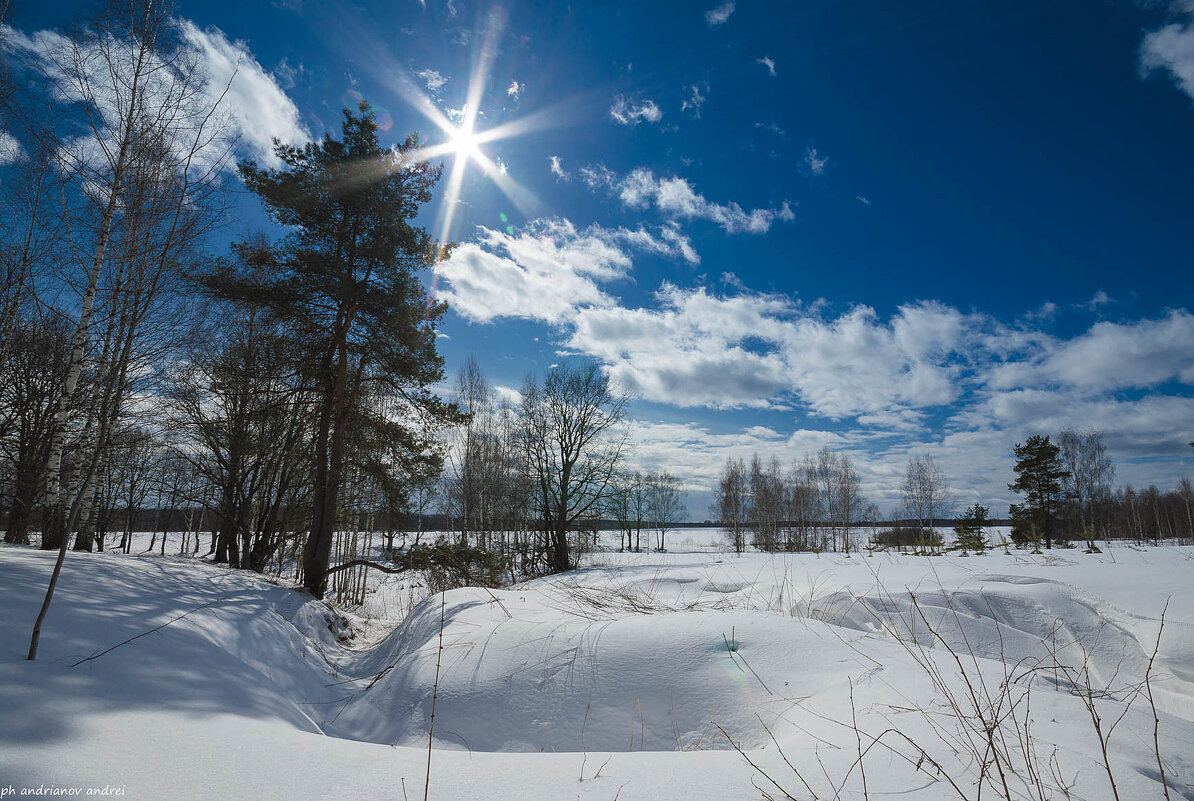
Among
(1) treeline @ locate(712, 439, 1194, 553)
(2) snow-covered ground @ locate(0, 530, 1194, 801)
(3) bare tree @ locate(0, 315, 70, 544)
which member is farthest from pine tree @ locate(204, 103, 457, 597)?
(1) treeline @ locate(712, 439, 1194, 553)

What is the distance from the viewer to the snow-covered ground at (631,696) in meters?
1.51

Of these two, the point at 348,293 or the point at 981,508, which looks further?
the point at 981,508

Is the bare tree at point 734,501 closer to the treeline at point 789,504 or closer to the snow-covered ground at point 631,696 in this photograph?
the treeline at point 789,504

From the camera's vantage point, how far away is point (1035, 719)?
6.24 ft

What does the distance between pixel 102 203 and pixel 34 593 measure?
7.14 metres

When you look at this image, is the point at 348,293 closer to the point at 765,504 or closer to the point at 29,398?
the point at 29,398

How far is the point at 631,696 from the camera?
8.89ft

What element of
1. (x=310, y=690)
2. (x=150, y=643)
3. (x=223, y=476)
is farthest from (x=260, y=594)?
(x=223, y=476)

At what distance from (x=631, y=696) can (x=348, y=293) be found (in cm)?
932

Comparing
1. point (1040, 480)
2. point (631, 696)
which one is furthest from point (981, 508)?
point (631, 696)

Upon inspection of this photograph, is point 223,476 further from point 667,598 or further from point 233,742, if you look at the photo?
point 233,742

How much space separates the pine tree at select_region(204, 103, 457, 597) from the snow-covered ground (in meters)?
4.65

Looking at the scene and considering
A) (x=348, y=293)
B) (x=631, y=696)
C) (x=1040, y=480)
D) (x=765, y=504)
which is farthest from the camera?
(x=765, y=504)

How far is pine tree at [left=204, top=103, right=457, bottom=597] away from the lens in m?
9.40
